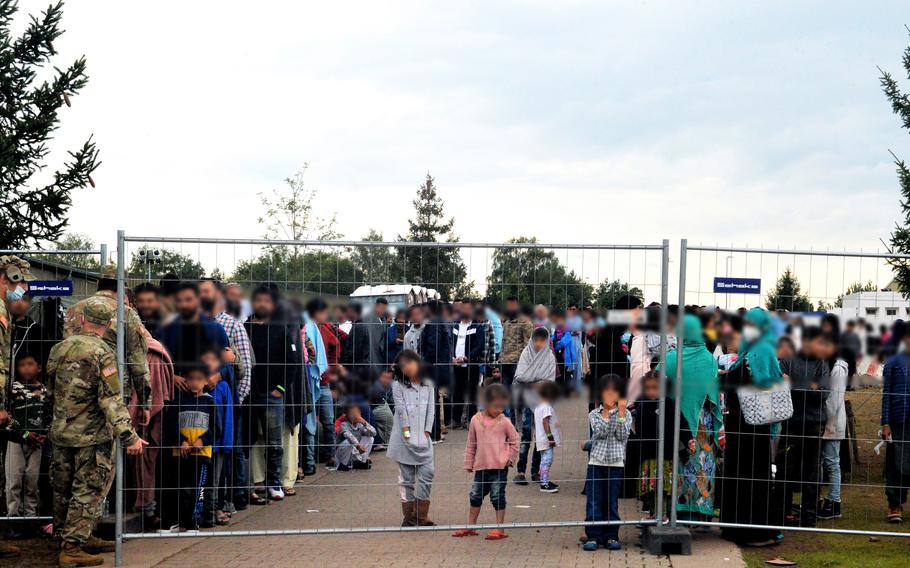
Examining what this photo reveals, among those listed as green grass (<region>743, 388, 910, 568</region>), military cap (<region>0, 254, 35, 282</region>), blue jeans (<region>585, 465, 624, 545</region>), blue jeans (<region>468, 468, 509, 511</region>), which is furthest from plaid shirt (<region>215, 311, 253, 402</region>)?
green grass (<region>743, 388, 910, 568</region>)

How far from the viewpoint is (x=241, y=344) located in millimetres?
7930

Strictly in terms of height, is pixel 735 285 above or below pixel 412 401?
above

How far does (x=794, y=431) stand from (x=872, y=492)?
9.30 feet

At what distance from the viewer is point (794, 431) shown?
8891 millimetres

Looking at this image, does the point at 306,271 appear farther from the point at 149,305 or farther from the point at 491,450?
the point at 491,450

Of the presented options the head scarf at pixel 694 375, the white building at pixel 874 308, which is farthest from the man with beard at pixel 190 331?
the white building at pixel 874 308

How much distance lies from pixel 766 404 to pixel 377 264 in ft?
11.8

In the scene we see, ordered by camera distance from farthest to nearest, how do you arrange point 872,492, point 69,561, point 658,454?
point 872,492
point 658,454
point 69,561

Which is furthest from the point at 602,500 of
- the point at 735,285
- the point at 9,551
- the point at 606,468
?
the point at 9,551

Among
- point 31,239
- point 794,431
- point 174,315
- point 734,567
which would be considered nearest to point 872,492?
point 794,431

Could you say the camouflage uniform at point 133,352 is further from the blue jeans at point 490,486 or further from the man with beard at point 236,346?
the blue jeans at point 490,486

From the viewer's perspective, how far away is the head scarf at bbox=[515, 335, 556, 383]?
828 centimetres

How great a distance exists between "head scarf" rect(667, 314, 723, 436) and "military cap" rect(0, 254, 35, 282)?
566cm

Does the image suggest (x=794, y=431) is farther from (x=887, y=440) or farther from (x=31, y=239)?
(x=31, y=239)
